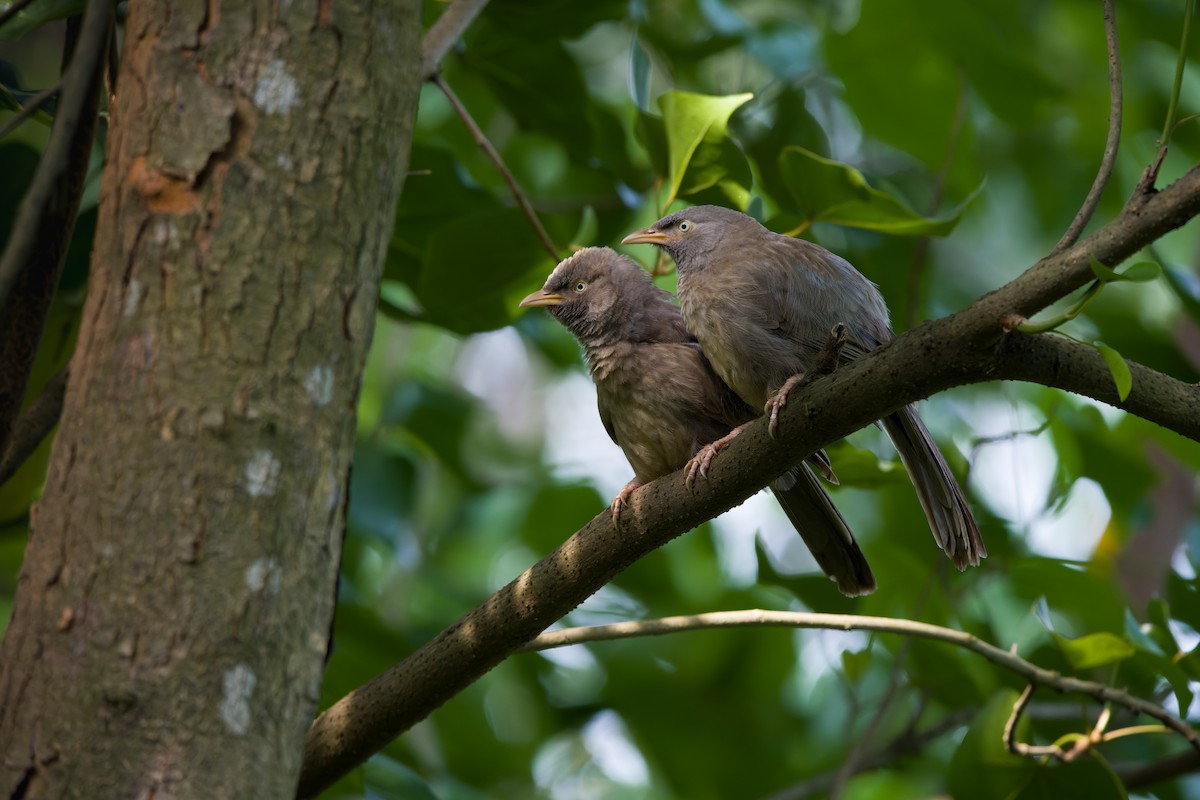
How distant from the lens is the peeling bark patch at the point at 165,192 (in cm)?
197

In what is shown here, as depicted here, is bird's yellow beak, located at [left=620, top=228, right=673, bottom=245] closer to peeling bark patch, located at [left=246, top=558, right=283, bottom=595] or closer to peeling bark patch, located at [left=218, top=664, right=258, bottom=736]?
→ peeling bark patch, located at [left=246, top=558, right=283, bottom=595]

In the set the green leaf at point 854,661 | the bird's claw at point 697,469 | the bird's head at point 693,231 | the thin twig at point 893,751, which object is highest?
the bird's head at point 693,231

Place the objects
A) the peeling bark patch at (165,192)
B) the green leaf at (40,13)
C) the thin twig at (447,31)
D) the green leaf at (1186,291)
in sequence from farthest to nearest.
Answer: the green leaf at (1186,291)
the thin twig at (447,31)
the green leaf at (40,13)
the peeling bark patch at (165,192)

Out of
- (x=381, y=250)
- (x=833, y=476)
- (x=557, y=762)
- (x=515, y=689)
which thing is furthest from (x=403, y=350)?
(x=381, y=250)

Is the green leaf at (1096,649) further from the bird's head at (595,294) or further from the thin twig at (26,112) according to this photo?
the thin twig at (26,112)

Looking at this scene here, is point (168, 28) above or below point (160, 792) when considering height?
above

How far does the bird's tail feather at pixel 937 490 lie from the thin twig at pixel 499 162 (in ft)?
3.80

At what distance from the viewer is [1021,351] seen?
1.92 metres

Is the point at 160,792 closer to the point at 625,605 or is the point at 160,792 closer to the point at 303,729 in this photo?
the point at 303,729

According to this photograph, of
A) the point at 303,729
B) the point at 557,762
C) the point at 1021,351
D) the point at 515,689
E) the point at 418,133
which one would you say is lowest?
the point at 557,762

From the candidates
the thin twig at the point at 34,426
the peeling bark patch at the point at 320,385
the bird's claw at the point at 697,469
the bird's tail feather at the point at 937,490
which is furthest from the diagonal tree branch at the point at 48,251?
the bird's tail feather at the point at 937,490

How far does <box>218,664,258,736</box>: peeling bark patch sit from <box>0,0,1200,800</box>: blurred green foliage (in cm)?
Answer: 144

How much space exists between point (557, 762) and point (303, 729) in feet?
17.0

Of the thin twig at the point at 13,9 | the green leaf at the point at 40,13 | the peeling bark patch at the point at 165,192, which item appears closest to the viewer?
the peeling bark patch at the point at 165,192
